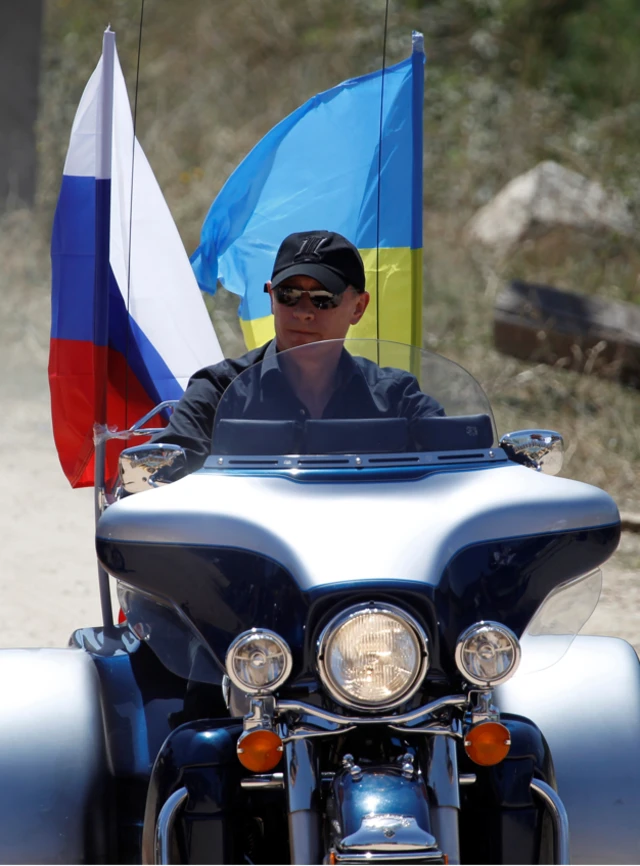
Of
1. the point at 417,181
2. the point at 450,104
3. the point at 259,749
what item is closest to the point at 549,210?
the point at 450,104

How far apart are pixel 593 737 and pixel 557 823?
0.46m

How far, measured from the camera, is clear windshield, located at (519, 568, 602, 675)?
2.04m

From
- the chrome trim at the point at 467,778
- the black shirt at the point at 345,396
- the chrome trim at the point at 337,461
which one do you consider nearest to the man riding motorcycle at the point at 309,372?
the black shirt at the point at 345,396

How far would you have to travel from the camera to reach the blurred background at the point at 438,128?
795 cm

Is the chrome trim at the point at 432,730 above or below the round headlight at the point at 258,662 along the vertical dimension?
below

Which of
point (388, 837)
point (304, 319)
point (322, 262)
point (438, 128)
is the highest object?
point (438, 128)

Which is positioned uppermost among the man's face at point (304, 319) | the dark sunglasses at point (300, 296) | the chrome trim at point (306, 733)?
the dark sunglasses at point (300, 296)

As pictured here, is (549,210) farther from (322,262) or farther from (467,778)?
(467,778)

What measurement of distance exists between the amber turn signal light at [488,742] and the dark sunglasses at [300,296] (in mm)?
1118

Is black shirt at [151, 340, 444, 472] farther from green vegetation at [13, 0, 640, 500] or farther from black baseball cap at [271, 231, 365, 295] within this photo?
green vegetation at [13, 0, 640, 500]

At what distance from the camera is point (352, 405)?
2.12 meters

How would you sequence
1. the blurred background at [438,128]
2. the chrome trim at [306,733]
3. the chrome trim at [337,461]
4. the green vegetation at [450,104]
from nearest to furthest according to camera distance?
the chrome trim at [306,733]
the chrome trim at [337,461]
the blurred background at [438,128]
the green vegetation at [450,104]

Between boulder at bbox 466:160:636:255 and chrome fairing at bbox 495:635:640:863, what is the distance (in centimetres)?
749

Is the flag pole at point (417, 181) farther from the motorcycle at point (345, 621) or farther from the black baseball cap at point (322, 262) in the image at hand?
the motorcycle at point (345, 621)
